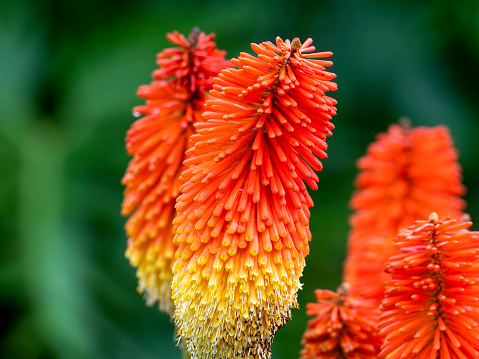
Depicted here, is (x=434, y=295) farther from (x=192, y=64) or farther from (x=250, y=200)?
(x=192, y=64)

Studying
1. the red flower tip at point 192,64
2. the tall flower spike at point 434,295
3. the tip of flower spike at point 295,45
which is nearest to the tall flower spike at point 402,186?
the tall flower spike at point 434,295

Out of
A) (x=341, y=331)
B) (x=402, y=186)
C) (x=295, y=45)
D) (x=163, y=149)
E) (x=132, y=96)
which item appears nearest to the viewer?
(x=295, y=45)

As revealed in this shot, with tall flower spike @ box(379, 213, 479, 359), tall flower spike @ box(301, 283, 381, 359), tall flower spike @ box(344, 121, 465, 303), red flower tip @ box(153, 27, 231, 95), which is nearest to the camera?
tall flower spike @ box(379, 213, 479, 359)

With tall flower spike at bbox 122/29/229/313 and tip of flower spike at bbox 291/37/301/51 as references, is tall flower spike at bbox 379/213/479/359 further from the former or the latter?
tall flower spike at bbox 122/29/229/313

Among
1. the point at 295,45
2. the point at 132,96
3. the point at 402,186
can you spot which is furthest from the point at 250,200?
the point at 132,96

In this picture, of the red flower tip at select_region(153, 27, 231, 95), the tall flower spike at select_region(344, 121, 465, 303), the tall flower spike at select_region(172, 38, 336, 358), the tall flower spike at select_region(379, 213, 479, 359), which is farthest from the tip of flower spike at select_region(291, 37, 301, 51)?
the tall flower spike at select_region(344, 121, 465, 303)

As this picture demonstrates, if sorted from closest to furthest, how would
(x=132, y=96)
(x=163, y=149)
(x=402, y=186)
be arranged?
(x=163, y=149)
(x=402, y=186)
(x=132, y=96)

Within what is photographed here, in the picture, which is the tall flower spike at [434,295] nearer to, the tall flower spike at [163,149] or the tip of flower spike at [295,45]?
the tip of flower spike at [295,45]
